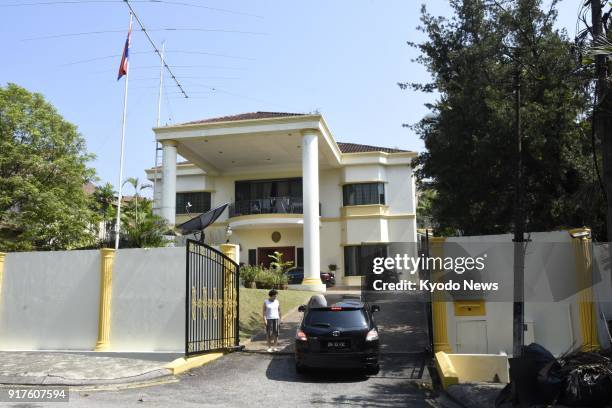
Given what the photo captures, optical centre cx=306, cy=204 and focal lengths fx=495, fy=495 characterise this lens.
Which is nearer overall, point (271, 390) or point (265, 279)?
point (271, 390)

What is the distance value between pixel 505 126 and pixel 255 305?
1023 centimetres

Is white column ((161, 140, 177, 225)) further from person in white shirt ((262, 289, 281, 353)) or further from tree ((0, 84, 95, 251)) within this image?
person in white shirt ((262, 289, 281, 353))

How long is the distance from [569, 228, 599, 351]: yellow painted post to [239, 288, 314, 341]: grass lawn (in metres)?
8.44

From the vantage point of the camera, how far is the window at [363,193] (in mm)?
30109

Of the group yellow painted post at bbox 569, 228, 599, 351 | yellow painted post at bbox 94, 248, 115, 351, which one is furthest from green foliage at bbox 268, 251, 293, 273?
yellow painted post at bbox 569, 228, 599, 351

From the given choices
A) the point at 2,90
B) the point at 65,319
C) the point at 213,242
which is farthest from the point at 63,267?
the point at 213,242

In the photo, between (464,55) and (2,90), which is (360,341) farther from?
(2,90)

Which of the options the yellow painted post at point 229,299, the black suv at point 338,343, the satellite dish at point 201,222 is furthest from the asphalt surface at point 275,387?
the satellite dish at point 201,222

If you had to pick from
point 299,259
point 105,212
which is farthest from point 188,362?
point 299,259

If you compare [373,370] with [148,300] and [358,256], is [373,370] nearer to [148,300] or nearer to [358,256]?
[148,300]

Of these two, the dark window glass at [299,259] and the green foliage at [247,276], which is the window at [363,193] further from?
the green foliage at [247,276]

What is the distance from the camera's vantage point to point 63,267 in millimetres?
12492

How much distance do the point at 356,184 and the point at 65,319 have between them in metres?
20.8

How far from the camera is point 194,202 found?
107 feet
